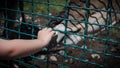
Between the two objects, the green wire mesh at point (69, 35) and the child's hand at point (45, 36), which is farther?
the green wire mesh at point (69, 35)

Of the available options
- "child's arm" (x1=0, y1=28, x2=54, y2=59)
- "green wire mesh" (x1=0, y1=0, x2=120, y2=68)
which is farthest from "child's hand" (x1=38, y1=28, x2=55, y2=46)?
"green wire mesh" (x1=0, y1=0, x2=120, y2=68)

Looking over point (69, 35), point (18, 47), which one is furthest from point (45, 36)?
point (69, 35)

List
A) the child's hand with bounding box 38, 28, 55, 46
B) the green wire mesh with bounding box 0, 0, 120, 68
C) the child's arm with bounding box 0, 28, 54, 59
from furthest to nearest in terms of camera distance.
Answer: the green wire mesh with bounding box 0, 0, 120, 68 → the child's hand with bounding box 38, 28, 55, 46 → the child's arm with bounding box 0, 28, 54, 59

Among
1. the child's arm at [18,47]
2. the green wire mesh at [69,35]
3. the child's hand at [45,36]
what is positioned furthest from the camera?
the green wire mesh at [69,35]

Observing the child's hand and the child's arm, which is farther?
the child's hand

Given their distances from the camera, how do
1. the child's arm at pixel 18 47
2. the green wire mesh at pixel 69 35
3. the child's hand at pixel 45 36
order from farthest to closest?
the green wire mesh at pixel 69 35
the child's hand at pixel 45 36
the child's arm at pixel 18 47

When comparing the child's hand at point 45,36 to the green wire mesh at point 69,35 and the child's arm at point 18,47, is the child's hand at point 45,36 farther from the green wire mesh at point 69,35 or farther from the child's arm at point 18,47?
the green wire mesh at point 69,35

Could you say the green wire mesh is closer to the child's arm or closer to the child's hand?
the child's hand

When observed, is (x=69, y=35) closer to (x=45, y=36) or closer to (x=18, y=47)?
(x=45, y=36)

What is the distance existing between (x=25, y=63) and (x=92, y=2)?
1.13 metres

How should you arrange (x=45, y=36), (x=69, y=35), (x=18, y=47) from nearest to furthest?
(x=18, y=47)
(x=45, y=36)
(x=69, y=35)

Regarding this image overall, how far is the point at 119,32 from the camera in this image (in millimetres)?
3191

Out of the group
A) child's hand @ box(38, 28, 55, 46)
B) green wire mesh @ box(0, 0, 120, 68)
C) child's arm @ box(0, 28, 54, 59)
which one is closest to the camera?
child's arm @ box(0, 28, 54, 59)

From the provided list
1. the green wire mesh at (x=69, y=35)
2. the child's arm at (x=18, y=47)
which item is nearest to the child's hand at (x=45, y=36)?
the child's arm at (x=18, y=47)
